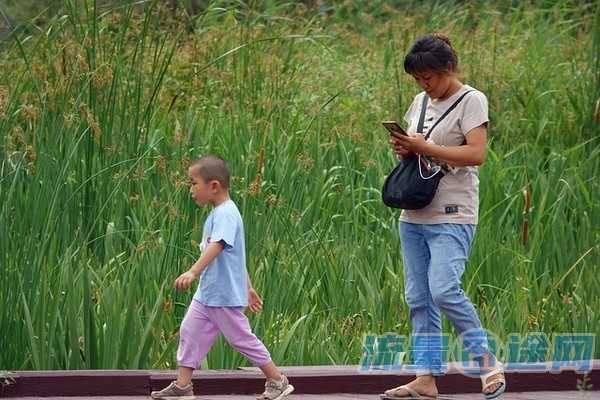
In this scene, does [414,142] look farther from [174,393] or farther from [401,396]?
[174,393]

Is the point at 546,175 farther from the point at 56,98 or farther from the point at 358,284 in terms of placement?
the point at 56,98

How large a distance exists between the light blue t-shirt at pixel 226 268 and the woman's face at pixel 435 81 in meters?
1.08

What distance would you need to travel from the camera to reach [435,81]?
648 centimetres

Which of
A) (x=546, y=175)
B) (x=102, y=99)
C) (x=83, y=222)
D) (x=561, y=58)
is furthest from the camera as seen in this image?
(x=561, y=58)

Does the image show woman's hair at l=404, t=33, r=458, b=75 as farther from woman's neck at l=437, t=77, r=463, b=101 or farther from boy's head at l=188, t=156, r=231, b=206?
boy's head at l=188, t=156, r=231, b=206

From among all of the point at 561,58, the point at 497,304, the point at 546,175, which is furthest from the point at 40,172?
the point at 561,58

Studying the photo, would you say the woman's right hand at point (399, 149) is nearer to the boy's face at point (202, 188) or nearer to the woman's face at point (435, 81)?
the woman's face at point (435, 81)

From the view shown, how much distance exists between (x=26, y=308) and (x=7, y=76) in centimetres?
360

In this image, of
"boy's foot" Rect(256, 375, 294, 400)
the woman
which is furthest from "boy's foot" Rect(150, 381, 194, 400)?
the woman

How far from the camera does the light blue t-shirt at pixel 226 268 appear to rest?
6266 mm

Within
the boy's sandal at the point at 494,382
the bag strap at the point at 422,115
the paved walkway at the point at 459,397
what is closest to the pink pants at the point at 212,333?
the paved walkway at the point at 459,397

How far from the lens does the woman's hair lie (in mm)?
6410

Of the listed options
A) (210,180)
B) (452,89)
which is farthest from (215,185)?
(452,89)

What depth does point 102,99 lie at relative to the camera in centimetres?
914
